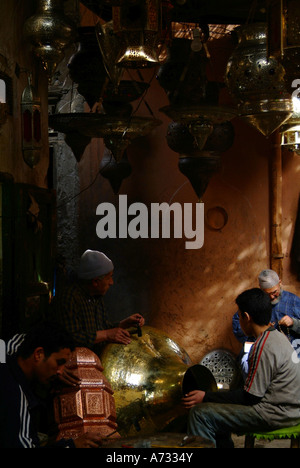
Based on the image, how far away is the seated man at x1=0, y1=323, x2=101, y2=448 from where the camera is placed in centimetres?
343

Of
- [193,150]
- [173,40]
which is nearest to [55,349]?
[173,40]

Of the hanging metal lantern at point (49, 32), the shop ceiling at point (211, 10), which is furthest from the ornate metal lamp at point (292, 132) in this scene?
the hanging metal lantern at point (49, 32)

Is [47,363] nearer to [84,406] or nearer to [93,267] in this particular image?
[84,406]

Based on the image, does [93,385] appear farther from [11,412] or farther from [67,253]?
[67,253]

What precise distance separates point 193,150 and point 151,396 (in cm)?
252

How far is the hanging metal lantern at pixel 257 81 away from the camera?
453 cm

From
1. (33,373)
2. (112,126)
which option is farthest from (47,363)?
(112,126)

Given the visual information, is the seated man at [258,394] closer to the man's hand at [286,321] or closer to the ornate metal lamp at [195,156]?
the man's hand at [286,321]

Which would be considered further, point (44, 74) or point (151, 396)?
point (44, 74)

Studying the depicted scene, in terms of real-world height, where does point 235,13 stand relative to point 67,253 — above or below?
above

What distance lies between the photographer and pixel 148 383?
4.75 metres

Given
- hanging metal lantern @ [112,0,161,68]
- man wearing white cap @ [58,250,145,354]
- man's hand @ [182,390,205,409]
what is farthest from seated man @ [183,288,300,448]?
hanging metal lantern @ [112,0,161,68]

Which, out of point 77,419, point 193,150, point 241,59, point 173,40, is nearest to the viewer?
point 77,419
